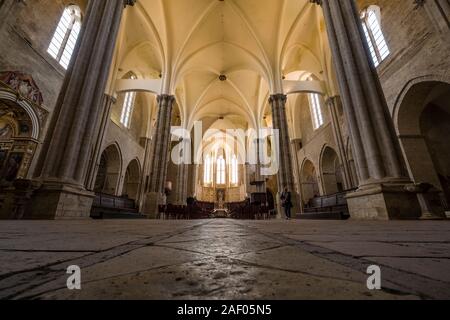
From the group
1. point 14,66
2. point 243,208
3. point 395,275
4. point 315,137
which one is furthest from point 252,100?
point 395,275

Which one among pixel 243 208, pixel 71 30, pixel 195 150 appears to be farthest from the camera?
pixel 195 150

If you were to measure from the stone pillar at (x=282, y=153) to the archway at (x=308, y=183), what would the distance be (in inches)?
265

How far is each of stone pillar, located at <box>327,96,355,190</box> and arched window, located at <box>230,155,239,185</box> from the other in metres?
19.4

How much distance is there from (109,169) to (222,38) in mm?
11616

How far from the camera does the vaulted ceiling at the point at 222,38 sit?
11.5 meters

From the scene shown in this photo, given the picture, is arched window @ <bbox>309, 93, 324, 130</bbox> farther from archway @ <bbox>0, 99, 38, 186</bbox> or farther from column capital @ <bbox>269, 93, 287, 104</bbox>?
archway @ <bbox>0, 99, 38, 186</bbox>

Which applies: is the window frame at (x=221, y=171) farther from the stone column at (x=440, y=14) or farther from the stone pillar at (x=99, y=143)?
the stone column at (x=440, y=14)

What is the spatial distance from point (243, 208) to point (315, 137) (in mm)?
7303

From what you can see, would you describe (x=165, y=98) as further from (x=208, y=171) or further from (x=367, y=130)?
(x=208, y=171)

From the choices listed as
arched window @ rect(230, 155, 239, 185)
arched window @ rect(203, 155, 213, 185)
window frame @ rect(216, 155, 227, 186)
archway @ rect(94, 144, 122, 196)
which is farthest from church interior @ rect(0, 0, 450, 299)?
window frame @ rect(216, 155, 227, 186)

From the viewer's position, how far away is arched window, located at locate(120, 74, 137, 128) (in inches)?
569

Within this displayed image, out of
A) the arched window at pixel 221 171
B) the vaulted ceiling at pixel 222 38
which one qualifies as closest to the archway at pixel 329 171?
the vaulted ceiling at pixel 222 38
